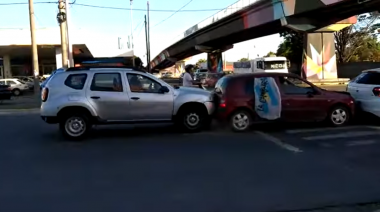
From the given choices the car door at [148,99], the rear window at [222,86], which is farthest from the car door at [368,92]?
the car door at [148,99]

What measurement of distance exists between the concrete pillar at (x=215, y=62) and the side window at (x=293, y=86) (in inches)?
2330

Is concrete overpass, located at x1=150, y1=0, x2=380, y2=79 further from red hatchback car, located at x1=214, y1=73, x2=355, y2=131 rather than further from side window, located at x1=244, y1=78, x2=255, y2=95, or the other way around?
side window, located at x1=244, y1=78, x2=255, y2=95

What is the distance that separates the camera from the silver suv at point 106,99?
10578 mm

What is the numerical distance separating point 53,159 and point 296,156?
4573 millimetres

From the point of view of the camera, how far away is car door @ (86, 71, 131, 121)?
10648 millimetres

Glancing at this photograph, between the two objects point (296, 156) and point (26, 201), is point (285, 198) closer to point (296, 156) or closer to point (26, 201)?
point (296, 156)

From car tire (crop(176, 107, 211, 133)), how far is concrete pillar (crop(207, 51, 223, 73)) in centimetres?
5979

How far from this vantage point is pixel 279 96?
11.5m

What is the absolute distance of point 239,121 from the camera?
1148cm

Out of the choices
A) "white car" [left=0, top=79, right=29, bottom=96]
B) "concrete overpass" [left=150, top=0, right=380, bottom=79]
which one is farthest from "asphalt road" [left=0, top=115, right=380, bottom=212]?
"white car" [left=0, top=79, right=29, bottom=96]

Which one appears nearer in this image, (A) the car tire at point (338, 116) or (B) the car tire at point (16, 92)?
(A) the car tire at point (338, 116)

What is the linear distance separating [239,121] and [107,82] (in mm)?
3448

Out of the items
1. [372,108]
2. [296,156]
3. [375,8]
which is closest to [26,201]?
[296,156]

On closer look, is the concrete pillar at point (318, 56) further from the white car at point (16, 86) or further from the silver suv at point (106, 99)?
the silver suv at point (106, 99)
